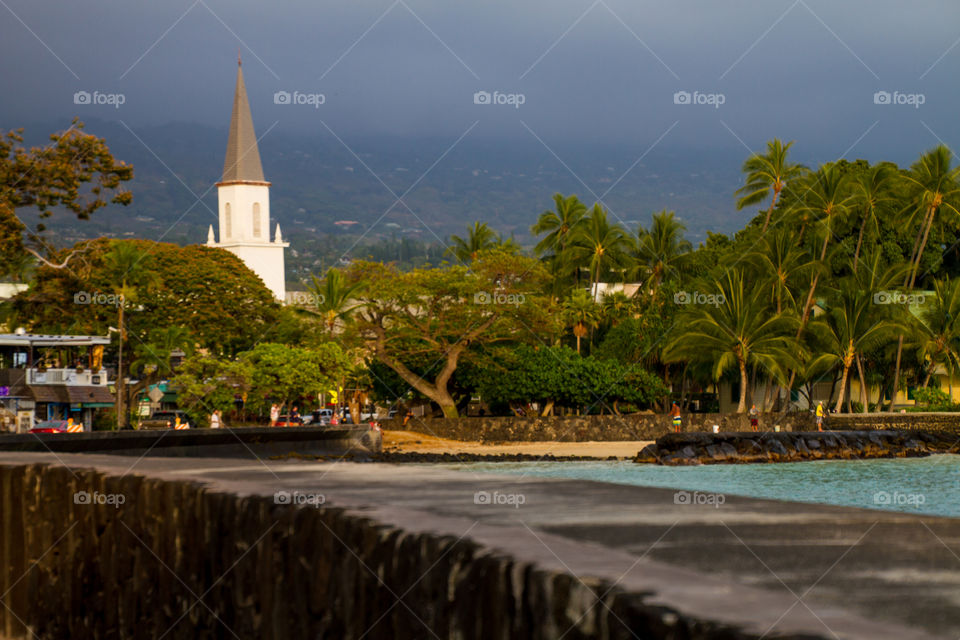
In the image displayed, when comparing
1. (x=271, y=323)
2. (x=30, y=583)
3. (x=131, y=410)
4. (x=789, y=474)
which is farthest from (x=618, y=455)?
(x=30, y=583)

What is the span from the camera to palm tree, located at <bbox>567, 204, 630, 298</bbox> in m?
66.2

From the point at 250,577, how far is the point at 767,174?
5654 cm

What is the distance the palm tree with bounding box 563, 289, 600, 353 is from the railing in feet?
78.9

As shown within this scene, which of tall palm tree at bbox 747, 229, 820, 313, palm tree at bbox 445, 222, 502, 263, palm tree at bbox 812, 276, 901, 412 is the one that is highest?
palm tree at bbox 445, 222, 502, 263

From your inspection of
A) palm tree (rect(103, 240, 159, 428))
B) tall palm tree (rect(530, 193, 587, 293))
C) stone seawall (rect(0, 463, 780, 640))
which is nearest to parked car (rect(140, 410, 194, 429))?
palm tree (rect(103, 240, 159, 428))

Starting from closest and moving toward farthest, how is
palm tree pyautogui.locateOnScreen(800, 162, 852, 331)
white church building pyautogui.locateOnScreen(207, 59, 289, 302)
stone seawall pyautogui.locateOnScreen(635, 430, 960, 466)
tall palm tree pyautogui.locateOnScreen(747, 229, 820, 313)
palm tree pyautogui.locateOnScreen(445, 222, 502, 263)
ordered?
stone seawall pyautogui.locateOnScreen(635, 430, 960, 466)
tall palm tree pyautogui.locateOnScreen(747, 229, 820, 313)
palm tree pyautogui.locateOnScreen(800, 162, 852, 331)
palm tree pyautogui.locateOnScreen(445, 222, 502, 263)
white church building pyautogui.locateOnScreen(207, 59, 289, 302)

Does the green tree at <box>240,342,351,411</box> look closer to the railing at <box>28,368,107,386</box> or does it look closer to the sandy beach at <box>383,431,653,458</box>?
the sandy beach at <box>383,431,653,458</box>

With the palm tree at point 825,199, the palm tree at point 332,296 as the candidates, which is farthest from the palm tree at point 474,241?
the palm tree at point 825,199

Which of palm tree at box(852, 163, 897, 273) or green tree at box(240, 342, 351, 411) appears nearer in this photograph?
green tree at box(240, 342, 351, 411)

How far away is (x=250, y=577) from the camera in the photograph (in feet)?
15.1

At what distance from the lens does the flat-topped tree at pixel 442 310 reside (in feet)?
159

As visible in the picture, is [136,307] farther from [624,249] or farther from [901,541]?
[901,541]

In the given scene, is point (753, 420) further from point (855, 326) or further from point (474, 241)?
point (474, 241)

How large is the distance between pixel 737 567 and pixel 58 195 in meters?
27.6
